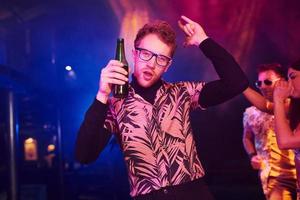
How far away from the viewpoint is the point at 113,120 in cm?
255

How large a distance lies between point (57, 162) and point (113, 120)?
6.20 m

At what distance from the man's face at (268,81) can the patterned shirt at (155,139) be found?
264 cm

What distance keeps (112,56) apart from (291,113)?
725 centimetres

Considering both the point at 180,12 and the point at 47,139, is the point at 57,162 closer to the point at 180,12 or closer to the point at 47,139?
the point at 47,139

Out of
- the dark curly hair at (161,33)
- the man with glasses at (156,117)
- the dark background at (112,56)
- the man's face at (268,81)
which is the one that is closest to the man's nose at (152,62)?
the man with glasses at (156,117)

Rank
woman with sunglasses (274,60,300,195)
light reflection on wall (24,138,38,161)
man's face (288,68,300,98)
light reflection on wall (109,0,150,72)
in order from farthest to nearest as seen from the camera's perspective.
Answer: light reflection on wall (24,138,38,161)
light reflection on wall (109,0,150,72)
man's face (288,68,300,98)
woman with sunglasses (274,60,300,195)

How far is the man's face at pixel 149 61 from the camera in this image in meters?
2.48

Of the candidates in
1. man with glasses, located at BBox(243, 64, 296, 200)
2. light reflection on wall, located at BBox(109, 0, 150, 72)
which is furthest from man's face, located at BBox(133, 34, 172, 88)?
light reflection on wall, located at BBox(109, 0, 150, 72)

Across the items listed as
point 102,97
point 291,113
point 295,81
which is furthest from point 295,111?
point 102,97

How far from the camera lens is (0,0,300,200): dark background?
9320 mm

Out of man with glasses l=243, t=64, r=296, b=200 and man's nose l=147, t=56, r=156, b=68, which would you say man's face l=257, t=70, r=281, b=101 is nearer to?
man with glasses l=243, t=64, r=296, b=200

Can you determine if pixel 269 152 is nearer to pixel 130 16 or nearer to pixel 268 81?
pixel 268 81

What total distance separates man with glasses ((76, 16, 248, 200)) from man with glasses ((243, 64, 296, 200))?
1945mm

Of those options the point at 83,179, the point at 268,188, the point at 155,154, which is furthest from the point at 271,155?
the point at 83,179
